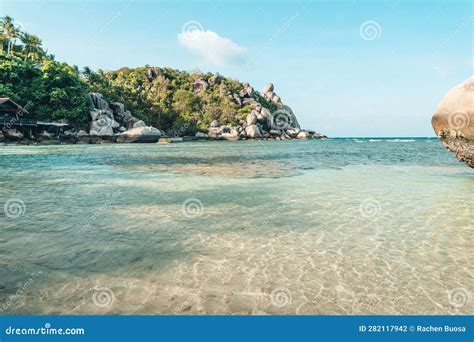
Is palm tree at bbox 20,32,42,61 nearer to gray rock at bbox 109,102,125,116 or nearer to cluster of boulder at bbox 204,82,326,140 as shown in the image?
gray rock at bbox 109,102,125,116

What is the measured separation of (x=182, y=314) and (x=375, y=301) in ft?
6.30

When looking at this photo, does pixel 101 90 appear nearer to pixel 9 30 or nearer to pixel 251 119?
pixel 9 30

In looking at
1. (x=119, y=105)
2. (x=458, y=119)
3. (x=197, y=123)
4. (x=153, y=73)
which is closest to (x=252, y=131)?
(x=197, y=123)

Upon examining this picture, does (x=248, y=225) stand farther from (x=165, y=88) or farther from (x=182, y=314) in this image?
(x=165, y=88)

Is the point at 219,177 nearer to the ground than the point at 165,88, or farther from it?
Result: nearer to the ground

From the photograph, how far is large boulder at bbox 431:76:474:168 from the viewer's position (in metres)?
10.1

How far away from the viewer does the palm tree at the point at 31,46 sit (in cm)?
6169

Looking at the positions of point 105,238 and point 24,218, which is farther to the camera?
point 24,218

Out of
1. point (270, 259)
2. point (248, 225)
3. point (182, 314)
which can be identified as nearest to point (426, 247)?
point (270, 259)

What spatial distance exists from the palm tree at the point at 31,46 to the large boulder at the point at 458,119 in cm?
7421

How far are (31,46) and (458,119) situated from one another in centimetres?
7845

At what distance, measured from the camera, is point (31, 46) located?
6412 cm

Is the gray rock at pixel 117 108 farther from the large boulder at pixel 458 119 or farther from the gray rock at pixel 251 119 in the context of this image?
the large boulder at pixel 458 119

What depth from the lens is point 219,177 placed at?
1216 centimetres
